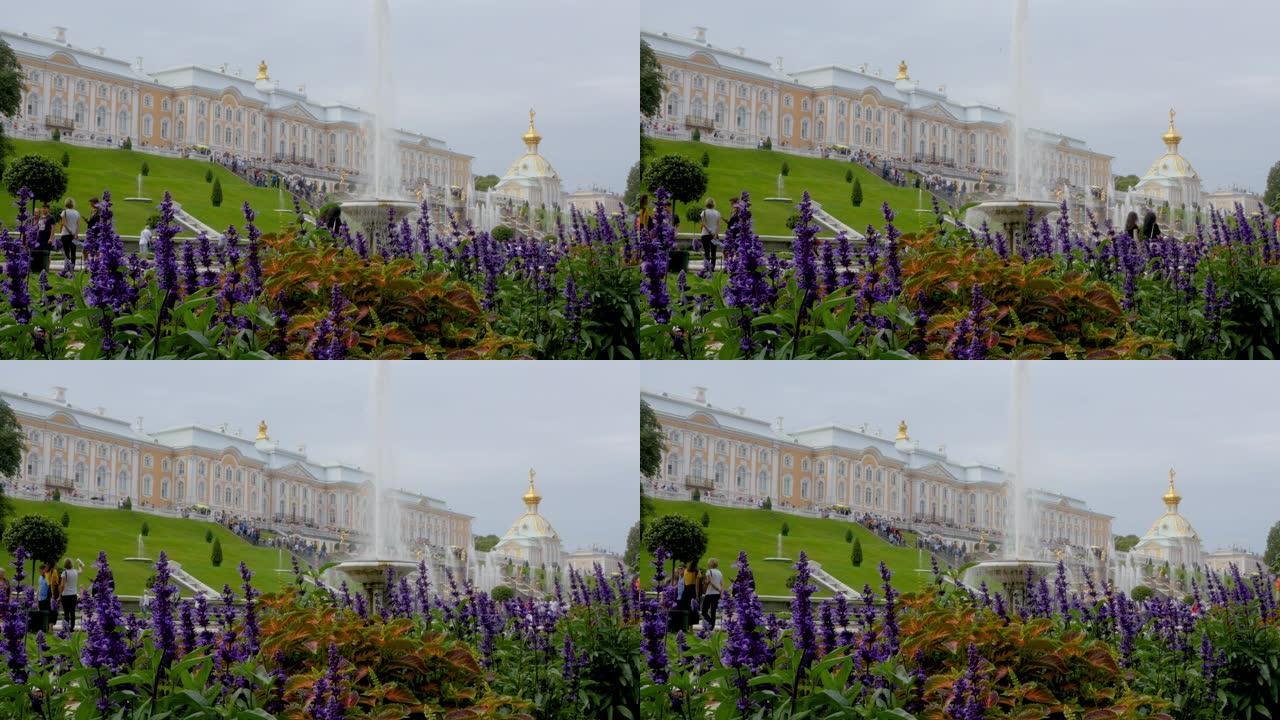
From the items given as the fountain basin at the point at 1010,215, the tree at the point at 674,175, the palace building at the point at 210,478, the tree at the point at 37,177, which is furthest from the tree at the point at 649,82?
the tree at the point at 37,177

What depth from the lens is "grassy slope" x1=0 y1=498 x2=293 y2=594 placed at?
7805 millimetres

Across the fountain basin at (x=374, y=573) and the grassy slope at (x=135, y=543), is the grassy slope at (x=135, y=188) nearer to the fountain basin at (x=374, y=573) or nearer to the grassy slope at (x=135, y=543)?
the grassy slope at (x=135, y=543)

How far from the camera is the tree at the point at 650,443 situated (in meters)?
7.57

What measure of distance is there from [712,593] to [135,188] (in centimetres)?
599

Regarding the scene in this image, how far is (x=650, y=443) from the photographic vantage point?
7609mm

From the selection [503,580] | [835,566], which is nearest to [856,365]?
[835,566]

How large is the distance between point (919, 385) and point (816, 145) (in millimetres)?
2322

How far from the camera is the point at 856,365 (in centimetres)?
735

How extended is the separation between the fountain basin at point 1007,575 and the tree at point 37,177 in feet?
24.9

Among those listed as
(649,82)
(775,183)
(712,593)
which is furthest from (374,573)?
(775,183)

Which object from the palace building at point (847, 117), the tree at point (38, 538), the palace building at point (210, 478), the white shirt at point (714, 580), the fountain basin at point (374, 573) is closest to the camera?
the white shirt at point (714, 580)

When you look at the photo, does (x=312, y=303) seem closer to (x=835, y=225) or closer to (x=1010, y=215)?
(x=835, y=225)

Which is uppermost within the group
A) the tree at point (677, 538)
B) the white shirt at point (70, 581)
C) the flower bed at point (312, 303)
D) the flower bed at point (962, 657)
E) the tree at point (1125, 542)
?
the flower bed at point (312, 303)

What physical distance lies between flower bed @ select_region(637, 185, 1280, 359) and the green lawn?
0.30 meters
